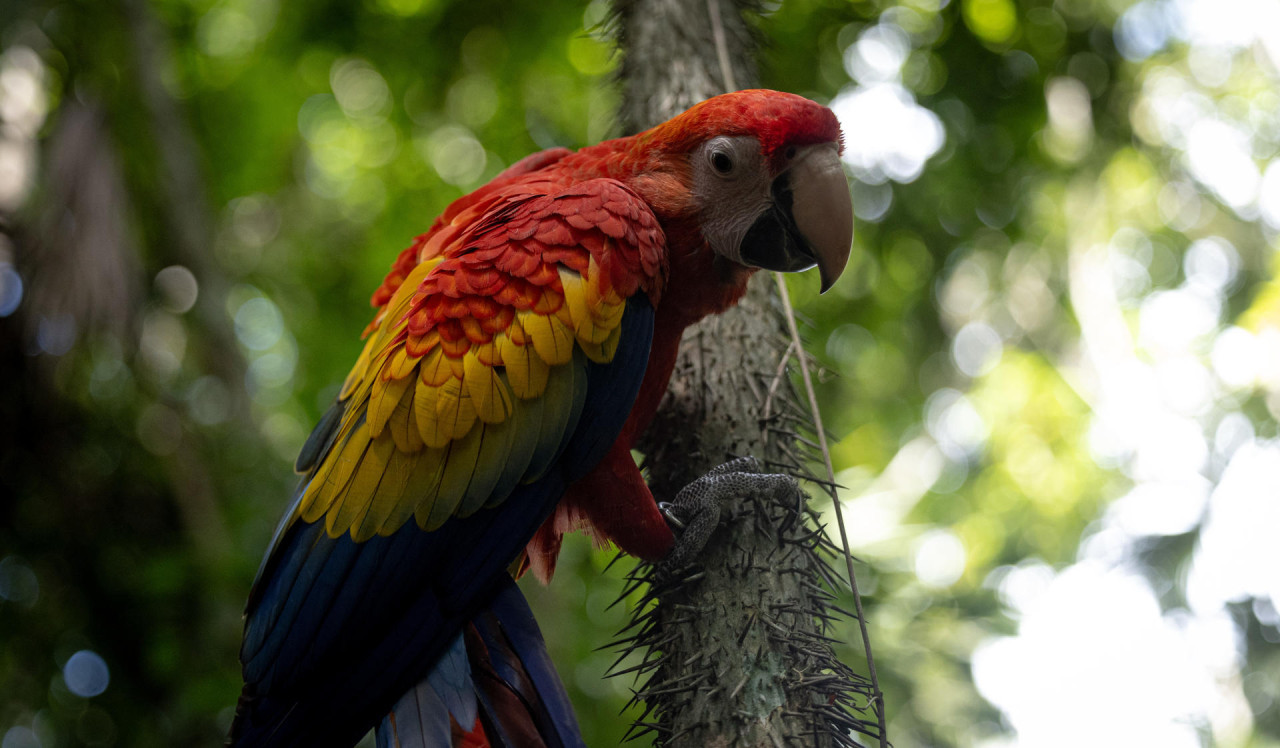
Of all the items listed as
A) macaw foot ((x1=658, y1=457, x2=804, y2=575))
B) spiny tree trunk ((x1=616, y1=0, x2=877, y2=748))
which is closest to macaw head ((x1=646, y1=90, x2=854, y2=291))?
spiny tree trunk ((x1=616, y1=0, x2=877, y2=748))

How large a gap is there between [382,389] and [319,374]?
11.1 ft

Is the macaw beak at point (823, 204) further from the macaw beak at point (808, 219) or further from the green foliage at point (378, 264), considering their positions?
the green foliage at point (378, 264)

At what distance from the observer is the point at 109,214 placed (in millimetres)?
3604

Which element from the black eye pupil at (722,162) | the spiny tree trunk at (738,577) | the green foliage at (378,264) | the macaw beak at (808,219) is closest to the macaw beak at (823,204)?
the macaw beak at (808,219)

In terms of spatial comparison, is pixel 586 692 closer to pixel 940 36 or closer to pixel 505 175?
pixel 505 175

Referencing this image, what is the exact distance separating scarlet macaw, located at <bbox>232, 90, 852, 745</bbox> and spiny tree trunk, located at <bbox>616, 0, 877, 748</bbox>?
18cm

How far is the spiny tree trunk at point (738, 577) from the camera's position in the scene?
160cm

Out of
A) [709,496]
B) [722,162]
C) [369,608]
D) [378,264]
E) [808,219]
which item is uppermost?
[378,264]

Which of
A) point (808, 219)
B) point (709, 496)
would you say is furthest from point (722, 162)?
point (709, 496)

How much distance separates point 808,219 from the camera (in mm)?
1877

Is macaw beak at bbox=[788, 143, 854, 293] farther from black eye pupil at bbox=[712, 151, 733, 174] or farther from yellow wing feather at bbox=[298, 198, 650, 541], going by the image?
yellow wing feather at bbox=[298, 198, 650, 541]

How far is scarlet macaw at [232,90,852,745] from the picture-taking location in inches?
67.6

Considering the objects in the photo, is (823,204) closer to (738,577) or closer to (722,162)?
(722,162)

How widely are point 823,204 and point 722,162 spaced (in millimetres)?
274
